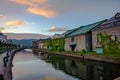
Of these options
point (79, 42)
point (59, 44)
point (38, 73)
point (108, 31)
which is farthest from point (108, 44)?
point (59, 44)

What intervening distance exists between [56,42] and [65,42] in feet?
50.9

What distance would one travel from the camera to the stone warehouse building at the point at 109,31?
48906 mm

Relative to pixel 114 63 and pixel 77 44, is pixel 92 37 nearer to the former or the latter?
pixel 77 44

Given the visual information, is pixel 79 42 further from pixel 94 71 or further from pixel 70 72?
pixel 94 71

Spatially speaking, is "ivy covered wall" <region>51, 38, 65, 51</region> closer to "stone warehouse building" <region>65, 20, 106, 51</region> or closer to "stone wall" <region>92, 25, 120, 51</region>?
"stone warehouse building" <region>65, 20, 106, 51</region>

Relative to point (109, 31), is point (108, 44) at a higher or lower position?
lower

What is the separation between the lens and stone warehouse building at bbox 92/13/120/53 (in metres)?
48.9

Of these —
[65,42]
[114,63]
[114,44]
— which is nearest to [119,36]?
[114,44]

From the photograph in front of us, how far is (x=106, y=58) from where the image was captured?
142ft

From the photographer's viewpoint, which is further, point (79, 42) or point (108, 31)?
point (79, 42)

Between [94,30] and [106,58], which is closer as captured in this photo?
[106,58]

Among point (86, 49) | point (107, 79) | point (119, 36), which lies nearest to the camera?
point (107, 79)

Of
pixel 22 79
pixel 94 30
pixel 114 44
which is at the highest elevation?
pixel 94 30

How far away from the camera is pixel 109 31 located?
51.5m
